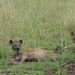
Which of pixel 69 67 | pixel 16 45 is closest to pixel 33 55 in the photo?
pixel 16 45

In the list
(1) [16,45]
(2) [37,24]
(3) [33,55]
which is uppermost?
(2) [37,24]

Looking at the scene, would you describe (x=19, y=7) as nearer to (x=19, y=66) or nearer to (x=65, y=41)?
(x=65, y=41)

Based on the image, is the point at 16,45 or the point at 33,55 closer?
the point at 33,55

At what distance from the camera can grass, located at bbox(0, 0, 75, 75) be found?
26.5 ft

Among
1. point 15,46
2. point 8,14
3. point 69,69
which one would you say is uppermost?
point 8,14

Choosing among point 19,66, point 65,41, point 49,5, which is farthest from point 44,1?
point 19,66

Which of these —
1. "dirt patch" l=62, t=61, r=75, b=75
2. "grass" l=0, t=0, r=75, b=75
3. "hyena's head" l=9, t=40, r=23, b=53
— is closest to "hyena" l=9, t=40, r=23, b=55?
"hyena's head" l=9, t=40, r=23, b=53

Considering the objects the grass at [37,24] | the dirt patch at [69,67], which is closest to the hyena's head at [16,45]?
the grass at [37,24]

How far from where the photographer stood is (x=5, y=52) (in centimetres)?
740

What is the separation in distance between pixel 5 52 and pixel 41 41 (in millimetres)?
1299

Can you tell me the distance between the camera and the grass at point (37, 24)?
Answer: 8066mm

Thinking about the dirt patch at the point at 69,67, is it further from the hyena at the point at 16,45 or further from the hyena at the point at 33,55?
the hyena at the point at 16,45

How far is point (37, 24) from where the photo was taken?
9.30 metres

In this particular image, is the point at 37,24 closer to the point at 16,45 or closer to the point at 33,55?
the point at 16,45
